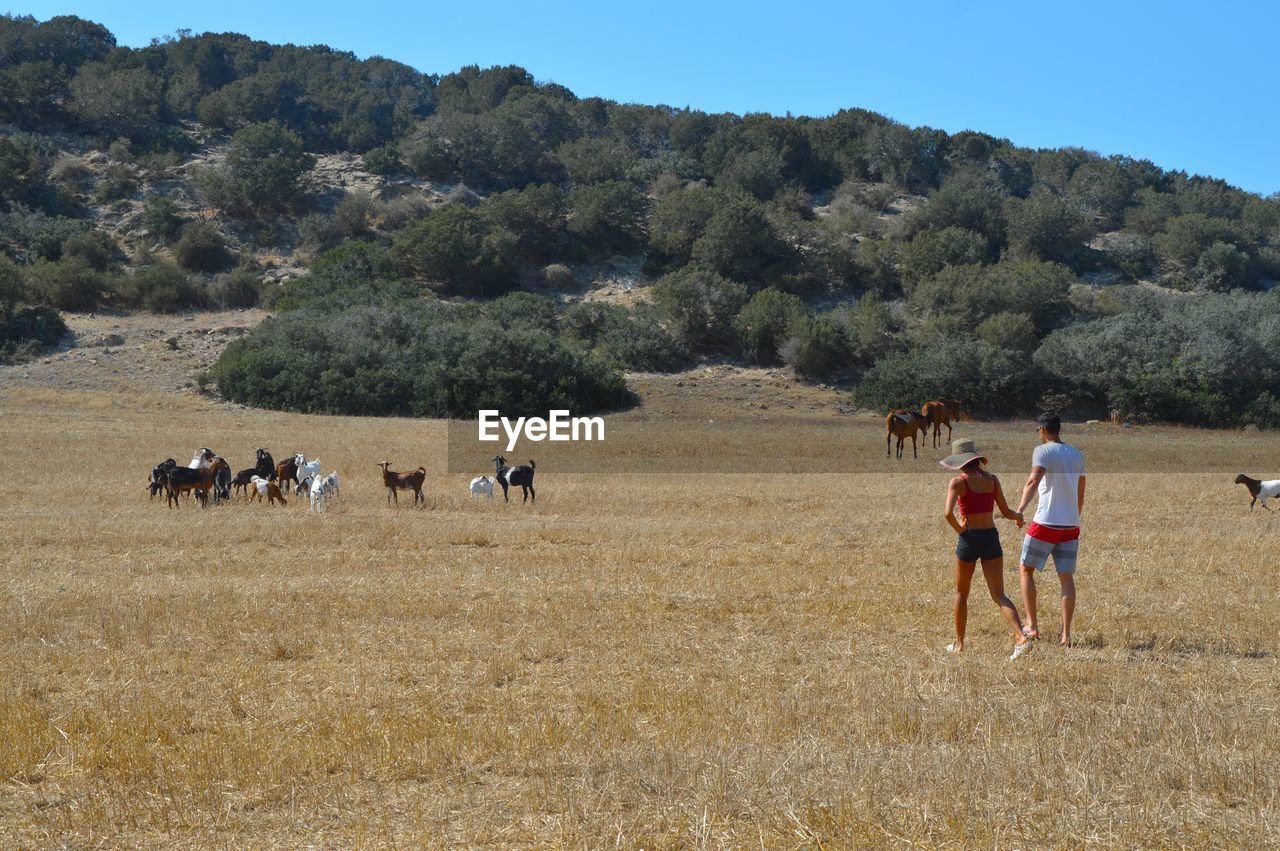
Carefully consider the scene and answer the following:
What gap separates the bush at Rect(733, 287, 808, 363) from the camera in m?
61.2

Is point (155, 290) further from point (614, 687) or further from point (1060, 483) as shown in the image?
point (1060, 483)

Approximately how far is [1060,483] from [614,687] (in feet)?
→ 14.0

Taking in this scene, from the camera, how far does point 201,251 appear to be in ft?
254

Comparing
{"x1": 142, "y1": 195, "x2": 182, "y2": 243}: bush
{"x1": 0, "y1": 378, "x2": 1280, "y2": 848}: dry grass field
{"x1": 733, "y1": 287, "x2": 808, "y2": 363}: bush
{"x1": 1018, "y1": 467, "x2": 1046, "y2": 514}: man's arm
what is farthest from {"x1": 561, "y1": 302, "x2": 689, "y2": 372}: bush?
{"x1": 1018, "y1": 467, "x2": 1046, "y2": 514}: man's arm

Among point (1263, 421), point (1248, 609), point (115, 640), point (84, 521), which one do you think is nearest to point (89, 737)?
point (115, 640)

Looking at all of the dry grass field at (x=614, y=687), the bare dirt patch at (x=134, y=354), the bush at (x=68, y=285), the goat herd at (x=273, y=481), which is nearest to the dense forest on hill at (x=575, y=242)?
the bush at (x=68, y=285)

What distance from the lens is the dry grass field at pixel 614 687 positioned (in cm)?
540

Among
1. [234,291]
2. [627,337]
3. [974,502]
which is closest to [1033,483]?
[974,502]

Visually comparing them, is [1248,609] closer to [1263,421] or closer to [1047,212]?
[1263,421]

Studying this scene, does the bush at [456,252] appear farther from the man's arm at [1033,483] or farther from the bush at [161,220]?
the man's arm at [1033,483]

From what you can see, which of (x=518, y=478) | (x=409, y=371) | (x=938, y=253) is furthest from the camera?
(x=938, y=253)

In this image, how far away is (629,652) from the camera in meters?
9.23

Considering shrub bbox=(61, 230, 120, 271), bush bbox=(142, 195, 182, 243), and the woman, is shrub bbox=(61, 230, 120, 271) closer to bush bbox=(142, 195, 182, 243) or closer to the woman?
bush bbox=(142, 195, 182, 243)

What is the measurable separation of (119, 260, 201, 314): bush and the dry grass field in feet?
173
